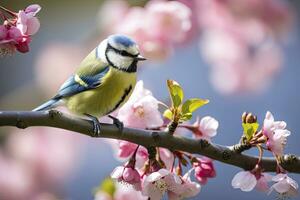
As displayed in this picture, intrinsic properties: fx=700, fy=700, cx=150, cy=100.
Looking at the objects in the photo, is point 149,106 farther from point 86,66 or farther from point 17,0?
point 17,0

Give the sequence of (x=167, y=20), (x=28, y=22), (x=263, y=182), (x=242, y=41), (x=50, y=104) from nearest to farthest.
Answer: (x=28, y=22) → (x=263, y=182) → (x=50, y=104) → (x=167, y=20) → (x=242, y=41)

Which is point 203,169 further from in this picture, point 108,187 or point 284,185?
point 108,187

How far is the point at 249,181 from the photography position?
0.82m

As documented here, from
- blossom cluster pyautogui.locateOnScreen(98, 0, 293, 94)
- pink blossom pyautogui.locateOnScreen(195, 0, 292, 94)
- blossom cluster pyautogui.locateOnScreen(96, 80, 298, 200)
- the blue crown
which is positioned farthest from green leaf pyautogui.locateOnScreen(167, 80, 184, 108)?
pink blossom pyautogui.locateOnScreen(195, 0, 292, 94)

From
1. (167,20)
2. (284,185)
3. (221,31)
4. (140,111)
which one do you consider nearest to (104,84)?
(140,111)

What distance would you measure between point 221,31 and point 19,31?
4.27ft

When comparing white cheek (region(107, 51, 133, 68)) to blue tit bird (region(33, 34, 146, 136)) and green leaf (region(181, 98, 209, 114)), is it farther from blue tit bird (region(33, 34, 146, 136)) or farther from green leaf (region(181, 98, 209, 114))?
green leaf (region(181, 98, 209, 114))

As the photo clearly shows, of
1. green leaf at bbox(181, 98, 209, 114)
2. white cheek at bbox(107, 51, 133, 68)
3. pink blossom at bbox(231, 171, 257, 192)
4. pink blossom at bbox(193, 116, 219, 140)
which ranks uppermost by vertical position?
green leaf at bbox(181, 98, 209, 114)

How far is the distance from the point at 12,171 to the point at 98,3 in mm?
918

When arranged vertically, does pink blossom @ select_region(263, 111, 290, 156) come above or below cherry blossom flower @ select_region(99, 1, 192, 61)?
above

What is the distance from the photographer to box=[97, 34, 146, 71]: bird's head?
101 centimetres

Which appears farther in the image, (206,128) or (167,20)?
(167,20)

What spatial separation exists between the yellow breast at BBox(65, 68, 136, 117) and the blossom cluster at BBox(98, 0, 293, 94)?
40 centimetres

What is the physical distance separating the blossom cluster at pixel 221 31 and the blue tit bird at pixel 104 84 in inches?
15.0
